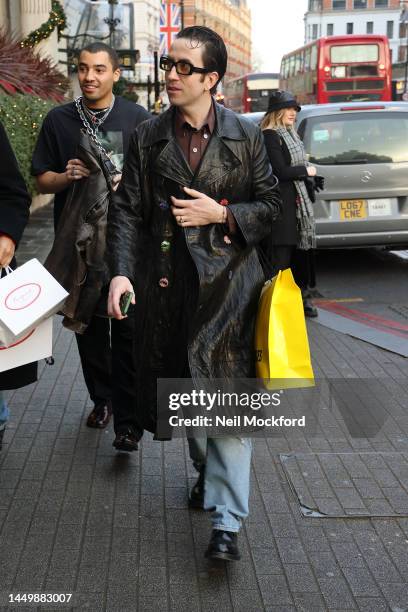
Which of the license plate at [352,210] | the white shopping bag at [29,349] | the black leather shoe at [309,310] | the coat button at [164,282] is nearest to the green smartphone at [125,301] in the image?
the coat button at [164,282]

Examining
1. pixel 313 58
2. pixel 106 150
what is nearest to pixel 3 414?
pixel 106 150

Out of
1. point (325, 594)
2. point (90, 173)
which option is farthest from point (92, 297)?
point (325, 594)

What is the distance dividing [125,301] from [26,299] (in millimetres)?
590

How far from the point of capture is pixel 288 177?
7.14m

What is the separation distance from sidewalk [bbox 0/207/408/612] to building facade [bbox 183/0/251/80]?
104441 millimetres

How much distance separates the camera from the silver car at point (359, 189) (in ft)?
31.2

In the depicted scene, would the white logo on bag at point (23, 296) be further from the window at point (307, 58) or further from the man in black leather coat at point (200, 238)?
the window at point (307, 58)

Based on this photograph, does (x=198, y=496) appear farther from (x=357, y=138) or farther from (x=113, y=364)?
(x=357, y=138)

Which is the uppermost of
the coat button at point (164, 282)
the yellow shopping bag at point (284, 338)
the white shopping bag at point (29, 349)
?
the coat button at point (164, 282)

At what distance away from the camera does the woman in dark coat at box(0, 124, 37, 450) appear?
3980 mm

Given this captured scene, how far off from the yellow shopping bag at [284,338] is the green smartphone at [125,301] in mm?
498

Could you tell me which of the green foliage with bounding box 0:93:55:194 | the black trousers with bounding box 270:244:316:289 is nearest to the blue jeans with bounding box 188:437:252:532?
the black trousers with bounding box 270:244:316:289

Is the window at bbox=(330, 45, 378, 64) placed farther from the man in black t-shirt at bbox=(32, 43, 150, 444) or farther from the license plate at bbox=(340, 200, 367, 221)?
the man in black t-shirt at bbox=(32, 43, 150, 444)

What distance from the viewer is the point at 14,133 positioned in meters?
11.4
